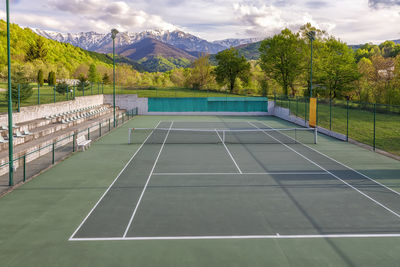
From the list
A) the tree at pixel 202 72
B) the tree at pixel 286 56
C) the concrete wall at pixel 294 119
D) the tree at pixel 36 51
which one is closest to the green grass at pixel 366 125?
the concrete wall at pixel 294 119

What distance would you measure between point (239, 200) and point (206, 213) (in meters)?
1.69

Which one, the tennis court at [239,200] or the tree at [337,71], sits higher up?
the tree at [337,71]

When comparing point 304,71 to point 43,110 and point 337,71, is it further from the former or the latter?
point 43,110

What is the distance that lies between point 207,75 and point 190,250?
7504 cm

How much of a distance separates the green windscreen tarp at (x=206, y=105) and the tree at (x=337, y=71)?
1681 cm

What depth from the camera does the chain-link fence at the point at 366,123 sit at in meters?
25.5

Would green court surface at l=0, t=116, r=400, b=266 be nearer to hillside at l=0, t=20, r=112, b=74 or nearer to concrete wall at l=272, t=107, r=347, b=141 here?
concrete wall at l=272, t=107, r=347, b=141

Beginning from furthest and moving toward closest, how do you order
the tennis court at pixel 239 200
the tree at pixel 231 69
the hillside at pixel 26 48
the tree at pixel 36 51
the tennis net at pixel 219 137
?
the tree at pixel 36 51, the hillside at pixel 26 48, the tree at pixel 231 69, the tennis net at pixel 219 137, the tennis court at pixel 239 200

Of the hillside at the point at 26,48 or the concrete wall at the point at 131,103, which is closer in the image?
the concrete wall at the point at 131,103

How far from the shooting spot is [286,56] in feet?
216

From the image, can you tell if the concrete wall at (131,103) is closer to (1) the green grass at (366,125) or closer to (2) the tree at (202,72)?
A: (1) the green grass at (366,125)

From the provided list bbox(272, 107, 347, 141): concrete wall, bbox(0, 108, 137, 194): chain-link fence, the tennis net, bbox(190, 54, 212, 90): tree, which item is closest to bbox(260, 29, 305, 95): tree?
bbox(190, 54, 212, 90): tree

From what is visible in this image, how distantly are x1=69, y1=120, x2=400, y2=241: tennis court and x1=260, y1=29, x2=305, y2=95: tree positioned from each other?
47871 mm

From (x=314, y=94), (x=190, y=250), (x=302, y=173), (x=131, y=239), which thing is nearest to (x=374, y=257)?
(x=190, y=250)
